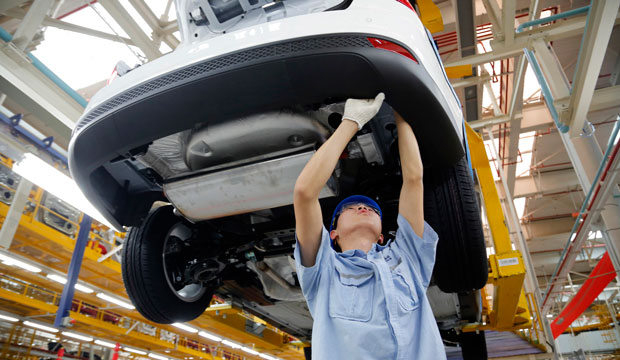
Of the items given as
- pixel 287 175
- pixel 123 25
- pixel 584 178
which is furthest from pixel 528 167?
pixel 287 175

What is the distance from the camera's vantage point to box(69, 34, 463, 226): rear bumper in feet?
4.31

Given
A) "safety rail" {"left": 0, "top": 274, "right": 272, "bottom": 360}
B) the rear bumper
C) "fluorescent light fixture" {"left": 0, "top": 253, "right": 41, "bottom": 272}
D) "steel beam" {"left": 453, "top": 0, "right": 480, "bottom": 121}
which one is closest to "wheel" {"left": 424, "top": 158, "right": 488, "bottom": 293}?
the rear bumper

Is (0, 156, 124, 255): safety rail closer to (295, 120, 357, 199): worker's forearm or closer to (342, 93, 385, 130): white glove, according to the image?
(295, 120, 357, 199): worker's forearm

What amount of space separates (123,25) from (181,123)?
4.28 m

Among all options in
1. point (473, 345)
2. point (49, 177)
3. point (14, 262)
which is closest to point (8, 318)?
point (14, 262)

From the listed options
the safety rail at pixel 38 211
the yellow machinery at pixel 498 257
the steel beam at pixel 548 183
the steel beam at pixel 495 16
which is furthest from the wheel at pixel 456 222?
the steel beam at pixel 548 183

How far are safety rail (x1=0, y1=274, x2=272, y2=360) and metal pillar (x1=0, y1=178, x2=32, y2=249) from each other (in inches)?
155

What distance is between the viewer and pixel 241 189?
1703mm

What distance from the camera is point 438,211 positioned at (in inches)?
70.6

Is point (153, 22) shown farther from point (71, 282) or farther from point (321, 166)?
point (321, 166)

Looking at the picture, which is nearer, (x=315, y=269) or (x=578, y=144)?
(x=315, y=269)

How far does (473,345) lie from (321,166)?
259 centimetres

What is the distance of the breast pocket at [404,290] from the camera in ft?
4.27

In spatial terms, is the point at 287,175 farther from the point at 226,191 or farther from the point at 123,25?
the point at 123,25
